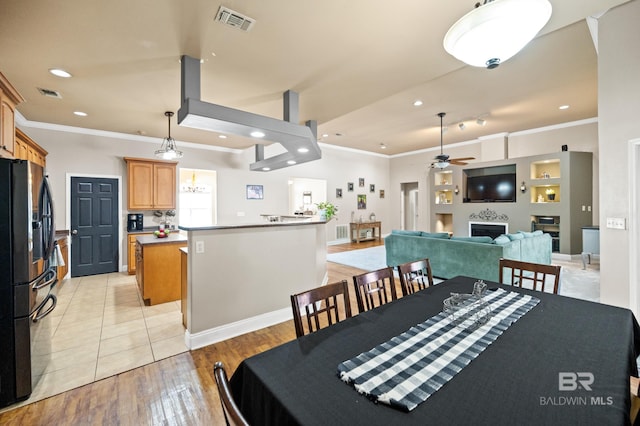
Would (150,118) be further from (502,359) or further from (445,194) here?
(445,194)

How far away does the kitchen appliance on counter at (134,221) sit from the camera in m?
5.57

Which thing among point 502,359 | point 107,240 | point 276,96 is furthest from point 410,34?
point 107,240

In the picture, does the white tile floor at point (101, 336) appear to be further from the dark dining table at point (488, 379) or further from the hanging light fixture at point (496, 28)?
the hanging light fixture at point (496, 28)

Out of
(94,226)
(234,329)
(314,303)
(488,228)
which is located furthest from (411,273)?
(488,228)

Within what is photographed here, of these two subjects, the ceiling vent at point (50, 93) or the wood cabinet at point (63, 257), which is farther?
the wood cabinet at point (63, 257)

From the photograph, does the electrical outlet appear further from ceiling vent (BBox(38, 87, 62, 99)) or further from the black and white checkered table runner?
ceiling vent (BBox(38, 87, 62, 99))

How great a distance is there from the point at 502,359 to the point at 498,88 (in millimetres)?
4710

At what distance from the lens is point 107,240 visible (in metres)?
5.47

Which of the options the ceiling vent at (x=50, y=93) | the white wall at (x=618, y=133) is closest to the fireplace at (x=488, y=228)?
the white wall at (x=618, y=133)

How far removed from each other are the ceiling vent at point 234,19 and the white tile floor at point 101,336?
113 inches

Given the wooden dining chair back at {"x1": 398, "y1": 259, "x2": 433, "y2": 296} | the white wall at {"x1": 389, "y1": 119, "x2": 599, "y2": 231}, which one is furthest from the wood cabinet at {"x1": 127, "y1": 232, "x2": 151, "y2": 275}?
the white wall at {"x1": 389, "y1": 119, "x2": 599, "y2": 231}

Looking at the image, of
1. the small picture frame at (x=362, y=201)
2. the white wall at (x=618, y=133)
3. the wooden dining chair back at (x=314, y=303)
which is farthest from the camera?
the small picture frame at (x=362, y=201)

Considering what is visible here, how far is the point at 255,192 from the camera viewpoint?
7285 mm

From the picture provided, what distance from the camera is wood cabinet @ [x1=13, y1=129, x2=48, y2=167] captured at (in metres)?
3.64
